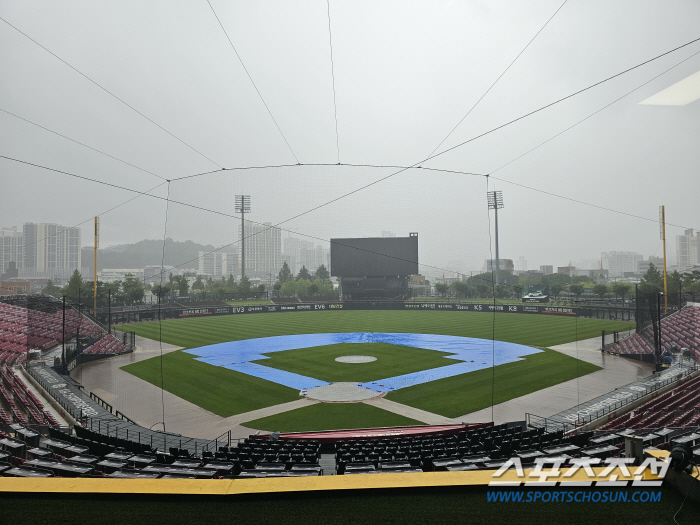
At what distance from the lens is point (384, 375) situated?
23.3m

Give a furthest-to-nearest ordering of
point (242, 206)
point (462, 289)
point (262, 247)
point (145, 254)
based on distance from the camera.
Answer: point (462, 289) → point (262, 247) → point (145, 254) → point (242, 206)

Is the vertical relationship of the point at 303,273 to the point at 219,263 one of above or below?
above

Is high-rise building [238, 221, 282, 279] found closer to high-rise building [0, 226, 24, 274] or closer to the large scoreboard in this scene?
high-rise building [0, 226, 24, 274]

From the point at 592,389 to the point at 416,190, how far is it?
12.9 meters

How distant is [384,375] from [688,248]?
17.6 meters

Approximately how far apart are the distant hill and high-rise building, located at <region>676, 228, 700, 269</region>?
21.6m

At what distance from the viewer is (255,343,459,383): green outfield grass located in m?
23.7

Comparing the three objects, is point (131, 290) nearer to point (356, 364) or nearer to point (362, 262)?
point (356, 364)

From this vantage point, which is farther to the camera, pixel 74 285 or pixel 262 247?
pixel 74 285

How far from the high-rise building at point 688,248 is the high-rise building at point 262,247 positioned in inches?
804

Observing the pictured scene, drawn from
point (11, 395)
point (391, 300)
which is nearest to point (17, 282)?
point (11, 395)

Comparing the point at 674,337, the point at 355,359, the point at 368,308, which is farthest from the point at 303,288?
the point at 674,337

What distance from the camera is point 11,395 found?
15.5 m

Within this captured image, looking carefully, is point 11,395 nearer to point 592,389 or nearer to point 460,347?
point 592,389
